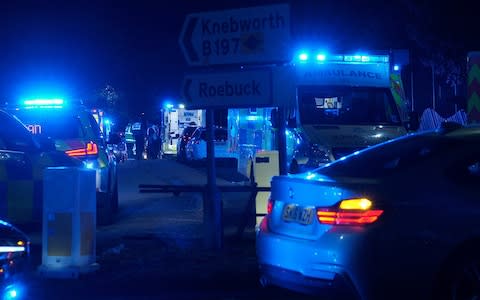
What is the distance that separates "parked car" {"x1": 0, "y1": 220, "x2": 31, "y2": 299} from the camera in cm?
569

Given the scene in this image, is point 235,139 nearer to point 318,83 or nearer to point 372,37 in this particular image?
point 318,83

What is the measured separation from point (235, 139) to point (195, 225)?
645 centimetres

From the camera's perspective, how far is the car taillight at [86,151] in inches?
466

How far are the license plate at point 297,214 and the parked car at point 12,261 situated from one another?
2.05m

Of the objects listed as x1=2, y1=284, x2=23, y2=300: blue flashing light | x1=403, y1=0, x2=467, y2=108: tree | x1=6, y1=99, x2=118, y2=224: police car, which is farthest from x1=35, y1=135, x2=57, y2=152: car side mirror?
x1=403, y1=0, x2=467, y2=108: tree

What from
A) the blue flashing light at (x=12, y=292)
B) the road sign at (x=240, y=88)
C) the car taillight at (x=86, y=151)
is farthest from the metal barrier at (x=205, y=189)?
the blue flashing light at (x=12, y=292)

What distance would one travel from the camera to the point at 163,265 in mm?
8594

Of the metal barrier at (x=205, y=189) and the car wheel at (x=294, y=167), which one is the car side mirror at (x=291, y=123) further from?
the metal barrier at (x=205, y=189)

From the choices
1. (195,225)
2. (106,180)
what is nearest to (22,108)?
(106,180)

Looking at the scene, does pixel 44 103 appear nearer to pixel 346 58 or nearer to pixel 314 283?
pixel 346 58

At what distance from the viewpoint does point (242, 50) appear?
8953mm

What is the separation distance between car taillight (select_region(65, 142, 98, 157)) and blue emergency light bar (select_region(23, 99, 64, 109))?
103 cm

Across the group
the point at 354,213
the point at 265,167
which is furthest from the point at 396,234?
the point at 265,167

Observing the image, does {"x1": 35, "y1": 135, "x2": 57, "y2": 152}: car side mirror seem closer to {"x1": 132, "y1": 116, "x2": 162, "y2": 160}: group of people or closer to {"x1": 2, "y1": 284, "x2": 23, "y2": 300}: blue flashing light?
{"x1": 2, "y1": 284, "x2": 23, "y2": 300}: blue flashing light
